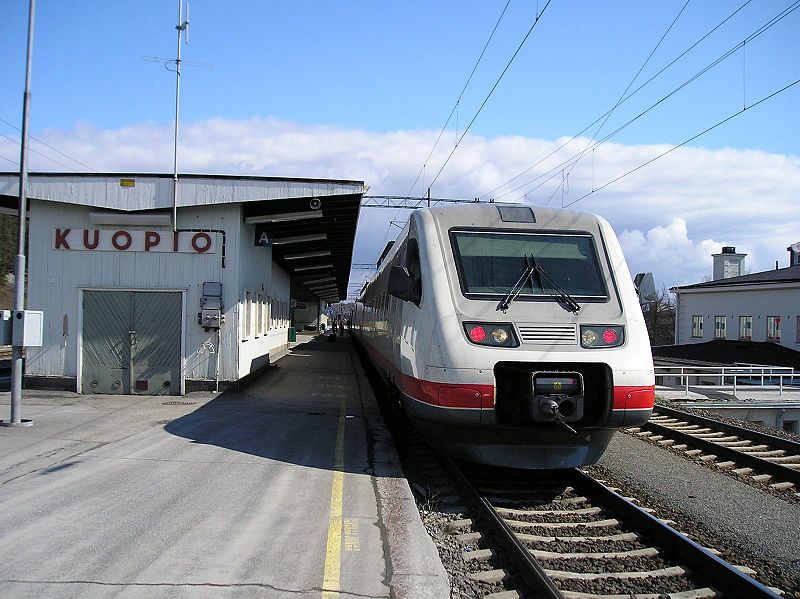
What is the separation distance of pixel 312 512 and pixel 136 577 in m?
1.87

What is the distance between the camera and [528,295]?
7.47 meters

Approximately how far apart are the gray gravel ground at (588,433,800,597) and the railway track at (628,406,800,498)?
0.43 meters

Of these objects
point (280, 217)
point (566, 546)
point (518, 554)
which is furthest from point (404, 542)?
point (280, 217)

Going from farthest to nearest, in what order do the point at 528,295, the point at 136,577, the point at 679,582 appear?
1. the point at 528,295
2. the point at 679,582
3. the point at 136,577

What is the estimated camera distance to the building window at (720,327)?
36.7 meters

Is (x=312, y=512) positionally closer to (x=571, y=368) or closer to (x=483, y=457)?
(x=483, y=457)

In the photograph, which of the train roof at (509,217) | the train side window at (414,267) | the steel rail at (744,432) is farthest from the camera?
the steel rail at (744,432)

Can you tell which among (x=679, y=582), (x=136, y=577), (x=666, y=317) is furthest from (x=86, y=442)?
(x=666, y=317)

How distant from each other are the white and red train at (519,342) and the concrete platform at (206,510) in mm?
1123

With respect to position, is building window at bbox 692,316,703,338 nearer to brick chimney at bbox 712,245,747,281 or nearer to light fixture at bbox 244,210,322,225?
brick chimney at bbox 712,245,747,281

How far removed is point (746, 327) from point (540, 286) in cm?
3154

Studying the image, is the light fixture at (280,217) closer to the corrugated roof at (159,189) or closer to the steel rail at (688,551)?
the corrugated roof at (159,189)

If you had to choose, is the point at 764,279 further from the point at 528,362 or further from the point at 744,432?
the point at 528,362

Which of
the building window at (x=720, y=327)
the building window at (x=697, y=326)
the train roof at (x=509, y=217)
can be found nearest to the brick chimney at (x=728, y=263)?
the building window at (x=697, y=326)
